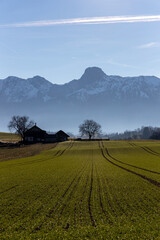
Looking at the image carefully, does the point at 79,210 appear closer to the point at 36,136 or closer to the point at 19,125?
the point at 19,125

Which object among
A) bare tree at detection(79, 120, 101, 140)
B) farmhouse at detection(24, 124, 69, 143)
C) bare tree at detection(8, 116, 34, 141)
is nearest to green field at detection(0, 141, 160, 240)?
bare tree at detection(8, 116, 34, 141)

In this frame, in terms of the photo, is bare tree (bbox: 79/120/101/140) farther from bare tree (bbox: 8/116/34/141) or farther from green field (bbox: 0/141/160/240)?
green field (bbox: 0/141/160/240)

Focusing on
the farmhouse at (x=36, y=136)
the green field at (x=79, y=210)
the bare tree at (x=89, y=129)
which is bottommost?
the green field at (x=79, y=210)

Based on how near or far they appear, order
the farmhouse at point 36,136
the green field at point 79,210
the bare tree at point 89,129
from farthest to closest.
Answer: the bare tree at point 89,129
the farmhouse at point 36,136
the green field at point 79,210

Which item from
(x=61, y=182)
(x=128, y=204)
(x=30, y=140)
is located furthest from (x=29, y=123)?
(x=128, y=204)

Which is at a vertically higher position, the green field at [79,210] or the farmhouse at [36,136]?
the farmhouse at [36,136]

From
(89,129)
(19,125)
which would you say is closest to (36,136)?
(19,125)

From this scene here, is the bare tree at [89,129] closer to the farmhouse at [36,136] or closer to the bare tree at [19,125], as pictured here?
the farmhouse at [36,136]

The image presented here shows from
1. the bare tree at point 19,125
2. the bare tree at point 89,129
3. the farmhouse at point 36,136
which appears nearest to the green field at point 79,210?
the bare tree at point 19,125

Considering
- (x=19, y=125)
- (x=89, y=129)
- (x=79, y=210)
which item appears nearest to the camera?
(x=79, y=210)

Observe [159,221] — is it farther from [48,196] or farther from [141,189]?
[48,196]

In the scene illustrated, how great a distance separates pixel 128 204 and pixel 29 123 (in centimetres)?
12081

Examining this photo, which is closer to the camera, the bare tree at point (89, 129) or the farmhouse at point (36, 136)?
the farmhouse at point (36, 136)

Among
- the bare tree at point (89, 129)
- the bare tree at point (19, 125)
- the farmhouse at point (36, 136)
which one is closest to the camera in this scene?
the bare tree at point (19, 125)
